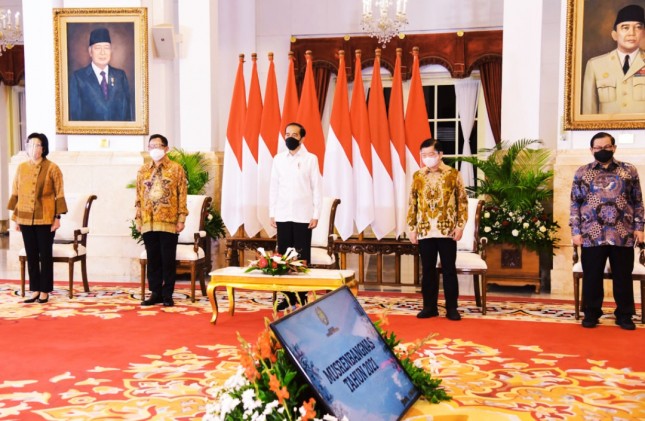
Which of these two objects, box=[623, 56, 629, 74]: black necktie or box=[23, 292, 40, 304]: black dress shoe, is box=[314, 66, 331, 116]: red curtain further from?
box=[23, 292, 40, 304]: black dress shoe

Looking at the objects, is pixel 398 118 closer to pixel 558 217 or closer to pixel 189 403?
pixel 558 217

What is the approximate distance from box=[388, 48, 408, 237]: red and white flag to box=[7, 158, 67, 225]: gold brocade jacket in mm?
3502

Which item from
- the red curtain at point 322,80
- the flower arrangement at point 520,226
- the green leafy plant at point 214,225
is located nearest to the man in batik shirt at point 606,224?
the flower arrangement at point 520,226

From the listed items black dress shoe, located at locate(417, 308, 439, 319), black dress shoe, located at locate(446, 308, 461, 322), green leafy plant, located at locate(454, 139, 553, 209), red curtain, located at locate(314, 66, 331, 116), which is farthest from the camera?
red curtain, located at locate(314, 66, 331, 116)

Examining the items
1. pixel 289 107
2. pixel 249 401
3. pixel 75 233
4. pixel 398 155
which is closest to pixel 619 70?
pixel 398 155

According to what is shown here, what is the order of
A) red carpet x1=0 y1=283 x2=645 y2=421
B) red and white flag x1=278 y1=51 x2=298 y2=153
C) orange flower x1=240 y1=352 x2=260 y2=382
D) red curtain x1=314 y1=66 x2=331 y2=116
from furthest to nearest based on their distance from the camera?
red curtain x1=314 y1=66 x2=331 y2=116
red and white flag x1=278 y1=51 x2=298 y2=153
red carpet x1=0 y1=283 x2=645 y2=421
orange flower x1=240 y1=352 x2=260 y2=382

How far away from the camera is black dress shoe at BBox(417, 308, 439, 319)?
6078mm

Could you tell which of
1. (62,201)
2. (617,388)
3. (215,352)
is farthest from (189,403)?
(62,201)

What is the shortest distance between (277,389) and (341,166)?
233 inches

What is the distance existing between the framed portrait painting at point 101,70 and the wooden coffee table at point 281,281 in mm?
3431

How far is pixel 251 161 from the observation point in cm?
841

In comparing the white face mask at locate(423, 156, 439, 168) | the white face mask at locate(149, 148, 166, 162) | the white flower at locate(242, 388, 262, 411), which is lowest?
the white flower at locate(242, 388, 262, 411)

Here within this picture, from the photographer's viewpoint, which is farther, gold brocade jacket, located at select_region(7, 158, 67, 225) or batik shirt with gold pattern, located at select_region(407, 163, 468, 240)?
gold brocade jacket, located at select_region(7, 158, 67, 225)

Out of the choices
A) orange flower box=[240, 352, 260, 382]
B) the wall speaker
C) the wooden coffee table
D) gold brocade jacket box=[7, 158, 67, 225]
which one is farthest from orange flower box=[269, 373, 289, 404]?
the wall speaker
